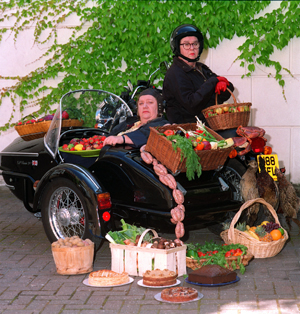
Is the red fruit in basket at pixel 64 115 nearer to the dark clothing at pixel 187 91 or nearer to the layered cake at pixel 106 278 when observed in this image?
the dark clothing at pixel 187 91

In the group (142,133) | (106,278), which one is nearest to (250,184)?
(142,133)

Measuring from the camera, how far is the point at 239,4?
9.01 m

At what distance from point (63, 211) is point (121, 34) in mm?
4610

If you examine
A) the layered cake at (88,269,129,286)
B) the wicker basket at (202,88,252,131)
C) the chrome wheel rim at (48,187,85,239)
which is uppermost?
the wicker basket at (202,88,252,131)

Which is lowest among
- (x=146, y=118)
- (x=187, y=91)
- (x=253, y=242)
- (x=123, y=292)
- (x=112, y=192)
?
(x=123, y=292)

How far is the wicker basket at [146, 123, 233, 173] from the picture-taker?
4781mm

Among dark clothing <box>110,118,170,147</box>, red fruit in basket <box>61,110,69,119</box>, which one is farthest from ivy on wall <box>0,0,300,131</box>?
dark clothing <box>110,118,170,147</box>

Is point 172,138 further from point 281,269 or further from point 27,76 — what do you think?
point 27,76

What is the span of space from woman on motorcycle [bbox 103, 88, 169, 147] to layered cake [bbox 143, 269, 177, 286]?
1.46 m

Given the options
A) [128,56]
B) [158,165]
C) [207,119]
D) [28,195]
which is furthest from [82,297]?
[128,56]

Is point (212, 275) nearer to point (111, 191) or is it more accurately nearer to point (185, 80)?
point (111, 191)

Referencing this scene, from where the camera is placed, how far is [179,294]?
13.4 ft

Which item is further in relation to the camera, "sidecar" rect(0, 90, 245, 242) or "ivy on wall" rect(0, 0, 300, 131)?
"ivy on wall" rect(0, 0, 300, 131)

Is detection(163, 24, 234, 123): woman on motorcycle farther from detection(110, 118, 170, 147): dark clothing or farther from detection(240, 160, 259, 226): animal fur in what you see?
detection(240, 160, 259, 226): animal fur
